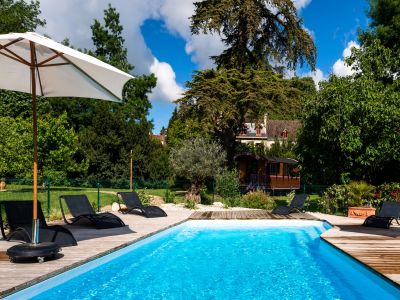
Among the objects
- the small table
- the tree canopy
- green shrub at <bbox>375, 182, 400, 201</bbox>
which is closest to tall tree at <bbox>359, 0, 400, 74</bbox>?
green shrub at <bbox>375, 182, 400, 201</bbox>

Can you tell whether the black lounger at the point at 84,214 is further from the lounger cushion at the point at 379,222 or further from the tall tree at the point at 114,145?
the tall tree at the point at 114,145

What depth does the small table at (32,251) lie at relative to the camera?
697 cm

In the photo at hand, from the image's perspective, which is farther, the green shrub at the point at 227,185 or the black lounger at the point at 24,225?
the green shrub at the point at 227,185

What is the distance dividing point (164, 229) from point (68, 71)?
626 centimetres

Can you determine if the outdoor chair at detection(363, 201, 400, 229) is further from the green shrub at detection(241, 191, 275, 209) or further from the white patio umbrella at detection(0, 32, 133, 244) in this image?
the white patio umbrella at detection(0, 32, 133, 244)

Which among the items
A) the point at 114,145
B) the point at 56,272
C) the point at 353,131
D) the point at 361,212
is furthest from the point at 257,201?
the point at 114,145

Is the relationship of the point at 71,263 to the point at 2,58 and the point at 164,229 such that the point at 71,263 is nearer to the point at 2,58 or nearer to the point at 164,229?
the point at 2,58

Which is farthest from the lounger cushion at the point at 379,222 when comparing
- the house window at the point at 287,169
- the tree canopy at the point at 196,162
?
the house window at the point at 287,169

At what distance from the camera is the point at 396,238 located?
10805 mm

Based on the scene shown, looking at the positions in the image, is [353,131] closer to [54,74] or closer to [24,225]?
[54,74]

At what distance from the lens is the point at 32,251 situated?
702 centimetres

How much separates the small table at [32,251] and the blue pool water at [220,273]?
573mm

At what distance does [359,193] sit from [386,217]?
4035 mm

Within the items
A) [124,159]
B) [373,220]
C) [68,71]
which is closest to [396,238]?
[373,220]
